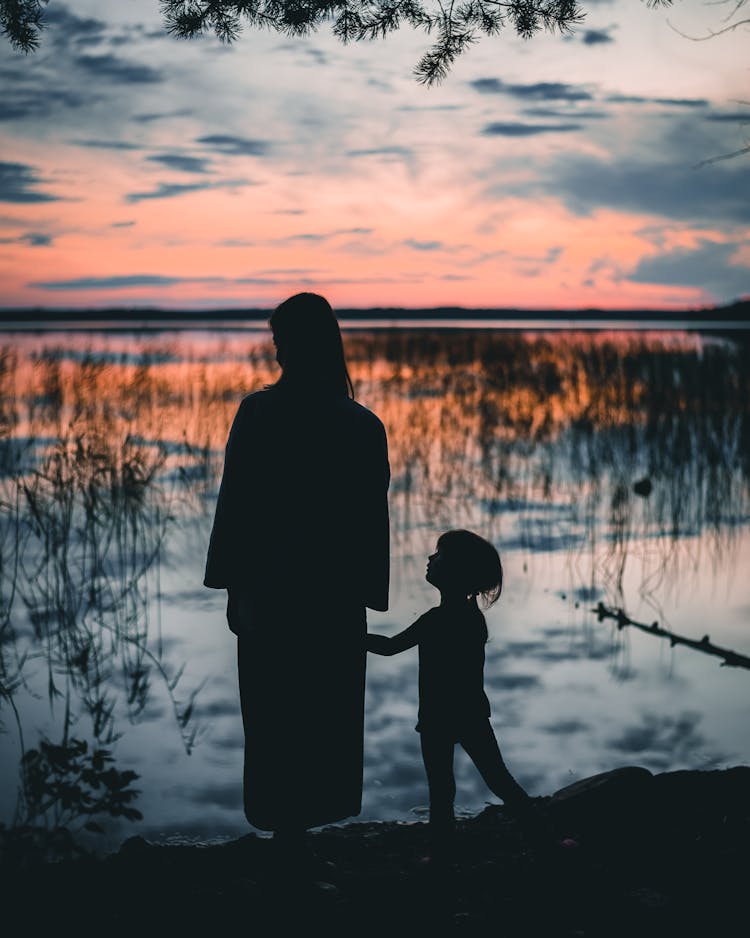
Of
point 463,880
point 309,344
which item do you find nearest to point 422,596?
point 463,880

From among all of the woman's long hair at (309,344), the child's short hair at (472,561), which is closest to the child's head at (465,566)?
the child's short hair at (472,561)

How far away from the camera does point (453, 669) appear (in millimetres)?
2994

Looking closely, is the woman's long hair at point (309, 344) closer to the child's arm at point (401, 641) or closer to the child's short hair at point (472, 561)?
the child's short hair at point (472, 561)

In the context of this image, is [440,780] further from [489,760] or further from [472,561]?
[472,561]

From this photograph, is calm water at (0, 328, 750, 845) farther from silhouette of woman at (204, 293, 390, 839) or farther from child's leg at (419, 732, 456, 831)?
child's leg at (419, 732, 456, 831)

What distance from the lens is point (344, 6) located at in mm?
5367

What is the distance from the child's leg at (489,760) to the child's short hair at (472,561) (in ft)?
1.47

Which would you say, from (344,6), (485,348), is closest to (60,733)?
(344,6)

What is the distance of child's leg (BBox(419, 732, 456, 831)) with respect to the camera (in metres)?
3.04

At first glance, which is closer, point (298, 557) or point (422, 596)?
point (298, 557)

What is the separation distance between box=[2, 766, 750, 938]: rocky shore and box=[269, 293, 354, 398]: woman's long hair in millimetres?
1517

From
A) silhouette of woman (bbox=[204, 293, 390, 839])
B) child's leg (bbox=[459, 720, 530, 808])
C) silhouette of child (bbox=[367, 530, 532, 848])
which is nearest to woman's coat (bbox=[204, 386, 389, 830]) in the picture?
silhouette of woman (bbox=[204, 293, 390, 839])

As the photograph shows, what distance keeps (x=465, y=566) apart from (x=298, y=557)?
53 centimetres

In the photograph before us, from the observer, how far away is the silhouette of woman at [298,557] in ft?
9.76
